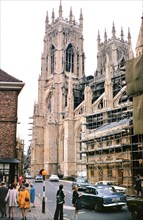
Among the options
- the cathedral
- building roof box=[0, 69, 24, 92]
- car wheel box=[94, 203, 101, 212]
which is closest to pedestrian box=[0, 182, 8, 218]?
car wheel box=[94, 203, 101, 212]

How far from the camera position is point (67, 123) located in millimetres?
56219

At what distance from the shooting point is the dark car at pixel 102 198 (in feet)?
48.5

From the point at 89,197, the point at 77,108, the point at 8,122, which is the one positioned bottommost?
the point at 89,197

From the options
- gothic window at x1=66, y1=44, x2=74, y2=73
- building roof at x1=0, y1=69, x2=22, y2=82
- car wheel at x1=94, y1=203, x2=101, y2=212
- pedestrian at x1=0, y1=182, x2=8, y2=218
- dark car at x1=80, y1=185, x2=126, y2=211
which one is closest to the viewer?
pedestrian at x1=0, y1=182, x2=8, y2=218

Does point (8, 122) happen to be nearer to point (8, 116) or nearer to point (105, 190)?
point (8, 116)

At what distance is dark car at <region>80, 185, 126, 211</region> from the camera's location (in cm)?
1478

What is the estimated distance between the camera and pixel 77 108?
5828cm

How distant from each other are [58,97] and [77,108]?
21.0 feet

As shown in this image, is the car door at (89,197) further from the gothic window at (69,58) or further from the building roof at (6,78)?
the gothic window at (69,58)

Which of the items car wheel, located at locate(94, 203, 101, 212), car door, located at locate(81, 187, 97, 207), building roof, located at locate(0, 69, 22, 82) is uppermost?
building roof, located at locate(0, 69, 22, 82)

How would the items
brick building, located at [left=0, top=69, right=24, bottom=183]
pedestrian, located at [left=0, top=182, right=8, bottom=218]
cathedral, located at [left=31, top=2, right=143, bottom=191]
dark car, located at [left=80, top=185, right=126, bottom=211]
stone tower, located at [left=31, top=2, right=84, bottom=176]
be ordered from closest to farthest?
pedestrian, located at [left=0, top=182, right=8, bottom=218] < dark car, located at [left=80, top=185, right=126, bottom=211] < brick building, located at [left=0, top=69, right=24, bottom=183] < cathedral, located at [left=31, top=2, right=143, bottom=191] < stone tower, located at [left=31, top=2, right=84, bottom=176]

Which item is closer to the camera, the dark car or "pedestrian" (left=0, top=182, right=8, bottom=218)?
"pedestrian" (left=0, top=182, right=8, bottom=218)

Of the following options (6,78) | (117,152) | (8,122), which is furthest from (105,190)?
(117,152)

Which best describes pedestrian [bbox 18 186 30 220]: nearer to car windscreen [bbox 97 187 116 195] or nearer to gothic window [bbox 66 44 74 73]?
car windscreen [bbox 97 187 116 195]
